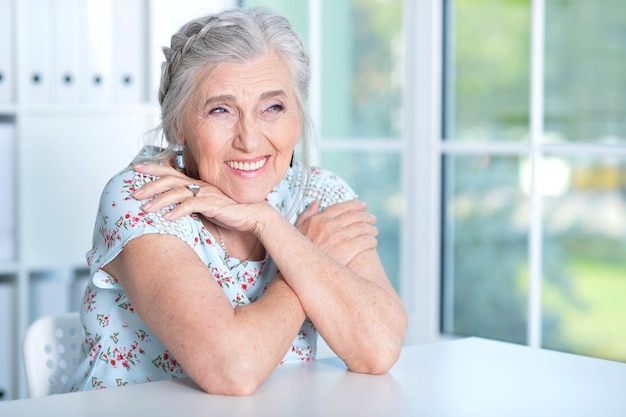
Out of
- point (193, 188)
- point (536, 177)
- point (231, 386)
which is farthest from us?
point (536, 177)

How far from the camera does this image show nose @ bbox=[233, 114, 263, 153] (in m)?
1.73

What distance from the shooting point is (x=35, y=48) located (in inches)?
113

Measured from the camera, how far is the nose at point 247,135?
1.73 meters

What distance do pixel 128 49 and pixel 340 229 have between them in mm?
1431

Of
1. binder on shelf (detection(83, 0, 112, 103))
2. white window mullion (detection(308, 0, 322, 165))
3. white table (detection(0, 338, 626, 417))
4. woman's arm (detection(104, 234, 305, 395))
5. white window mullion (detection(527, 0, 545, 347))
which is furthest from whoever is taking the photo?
white window mullion (detection(308, 0, 322, 165))

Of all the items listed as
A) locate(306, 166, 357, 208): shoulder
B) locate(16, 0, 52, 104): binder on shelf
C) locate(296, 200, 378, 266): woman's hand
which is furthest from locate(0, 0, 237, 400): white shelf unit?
locate(296, 200, 378, 266): woman's hand

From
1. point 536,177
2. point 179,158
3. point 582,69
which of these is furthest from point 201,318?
point 582,69

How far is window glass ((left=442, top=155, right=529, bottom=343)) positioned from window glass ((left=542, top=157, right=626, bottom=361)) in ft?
0.34

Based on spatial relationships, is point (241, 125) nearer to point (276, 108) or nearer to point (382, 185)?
point (276, 108)

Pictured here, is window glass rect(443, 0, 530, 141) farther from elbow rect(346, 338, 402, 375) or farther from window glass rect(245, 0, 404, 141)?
elbow rect(346, 338, 402, 375)

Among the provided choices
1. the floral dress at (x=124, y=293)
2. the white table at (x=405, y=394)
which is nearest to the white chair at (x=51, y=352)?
the floral dress at (x=124, y=293)

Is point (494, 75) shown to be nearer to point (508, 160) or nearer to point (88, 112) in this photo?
point (508, 160)

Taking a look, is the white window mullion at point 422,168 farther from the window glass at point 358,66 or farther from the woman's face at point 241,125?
the woman's face at point 241,125

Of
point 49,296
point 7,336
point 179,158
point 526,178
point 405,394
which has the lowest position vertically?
A: point 7,336
